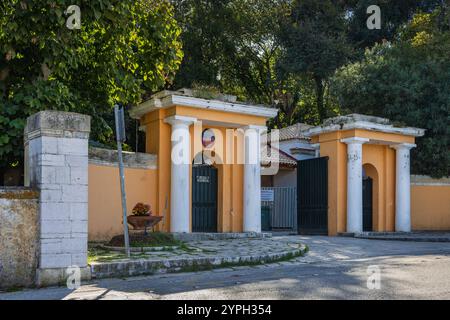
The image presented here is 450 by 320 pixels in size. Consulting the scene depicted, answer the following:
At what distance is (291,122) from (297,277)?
25736mm

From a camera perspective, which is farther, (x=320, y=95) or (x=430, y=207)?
(x=320, y=95)

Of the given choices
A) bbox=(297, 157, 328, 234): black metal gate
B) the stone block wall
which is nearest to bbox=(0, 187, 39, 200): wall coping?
the stone block wall

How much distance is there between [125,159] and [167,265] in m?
5.78

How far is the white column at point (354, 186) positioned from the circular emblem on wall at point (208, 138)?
4940 millimetres

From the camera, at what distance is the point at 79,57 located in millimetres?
13156

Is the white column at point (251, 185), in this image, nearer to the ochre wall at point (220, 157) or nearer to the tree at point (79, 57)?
the ochre wall at point (220, 157)

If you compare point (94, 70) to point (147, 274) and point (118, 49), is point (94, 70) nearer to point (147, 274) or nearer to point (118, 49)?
point (118, 49)

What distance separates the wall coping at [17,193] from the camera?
845 centimetres

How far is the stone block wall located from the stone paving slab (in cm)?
104

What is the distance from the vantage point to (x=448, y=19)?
26094 millimetres

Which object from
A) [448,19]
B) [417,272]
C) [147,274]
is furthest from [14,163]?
[448,19]

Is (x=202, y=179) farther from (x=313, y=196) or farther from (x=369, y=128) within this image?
(x=369, y=128)

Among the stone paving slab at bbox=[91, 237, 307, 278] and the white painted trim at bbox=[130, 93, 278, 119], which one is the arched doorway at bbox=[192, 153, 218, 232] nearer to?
the white painted trim at bbox=[130, 93, 278, 119]

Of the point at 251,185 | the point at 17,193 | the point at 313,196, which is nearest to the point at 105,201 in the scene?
the point at 251,185
